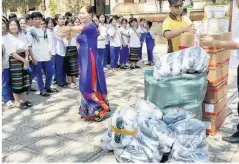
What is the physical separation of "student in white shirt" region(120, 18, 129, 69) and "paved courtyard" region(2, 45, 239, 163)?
262 centimetres

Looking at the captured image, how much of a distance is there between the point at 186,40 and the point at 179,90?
25.5 inches

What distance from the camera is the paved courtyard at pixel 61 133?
3131mm

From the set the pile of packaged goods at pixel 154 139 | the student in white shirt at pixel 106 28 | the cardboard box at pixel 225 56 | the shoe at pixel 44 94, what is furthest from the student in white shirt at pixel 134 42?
the pile of packaged goods at pixel 154 139

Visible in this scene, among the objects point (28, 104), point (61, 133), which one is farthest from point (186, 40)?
point (28, 104)

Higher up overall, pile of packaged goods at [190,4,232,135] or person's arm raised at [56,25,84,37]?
person's arm raised at [56,25,84,37]

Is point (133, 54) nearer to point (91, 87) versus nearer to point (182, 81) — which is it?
point (91, 87)

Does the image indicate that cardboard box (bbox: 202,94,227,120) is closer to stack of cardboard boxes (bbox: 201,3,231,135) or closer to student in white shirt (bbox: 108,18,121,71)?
stack of cardboard boxes (bbox: 201,3,231,135)

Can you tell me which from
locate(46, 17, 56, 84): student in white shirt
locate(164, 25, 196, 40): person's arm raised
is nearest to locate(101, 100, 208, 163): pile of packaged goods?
locate(164, 25, 196, 40): person's arm raised

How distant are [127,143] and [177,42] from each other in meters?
1.36

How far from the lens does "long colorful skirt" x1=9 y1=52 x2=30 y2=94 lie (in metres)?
4.65

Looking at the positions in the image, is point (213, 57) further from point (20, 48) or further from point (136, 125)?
point (20, 48)

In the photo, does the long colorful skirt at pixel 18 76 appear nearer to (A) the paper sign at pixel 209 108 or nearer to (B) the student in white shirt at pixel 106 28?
(A) the paper sign at pixel 209 108

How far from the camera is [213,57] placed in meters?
3.40

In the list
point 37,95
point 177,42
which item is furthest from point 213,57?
point 37,95
